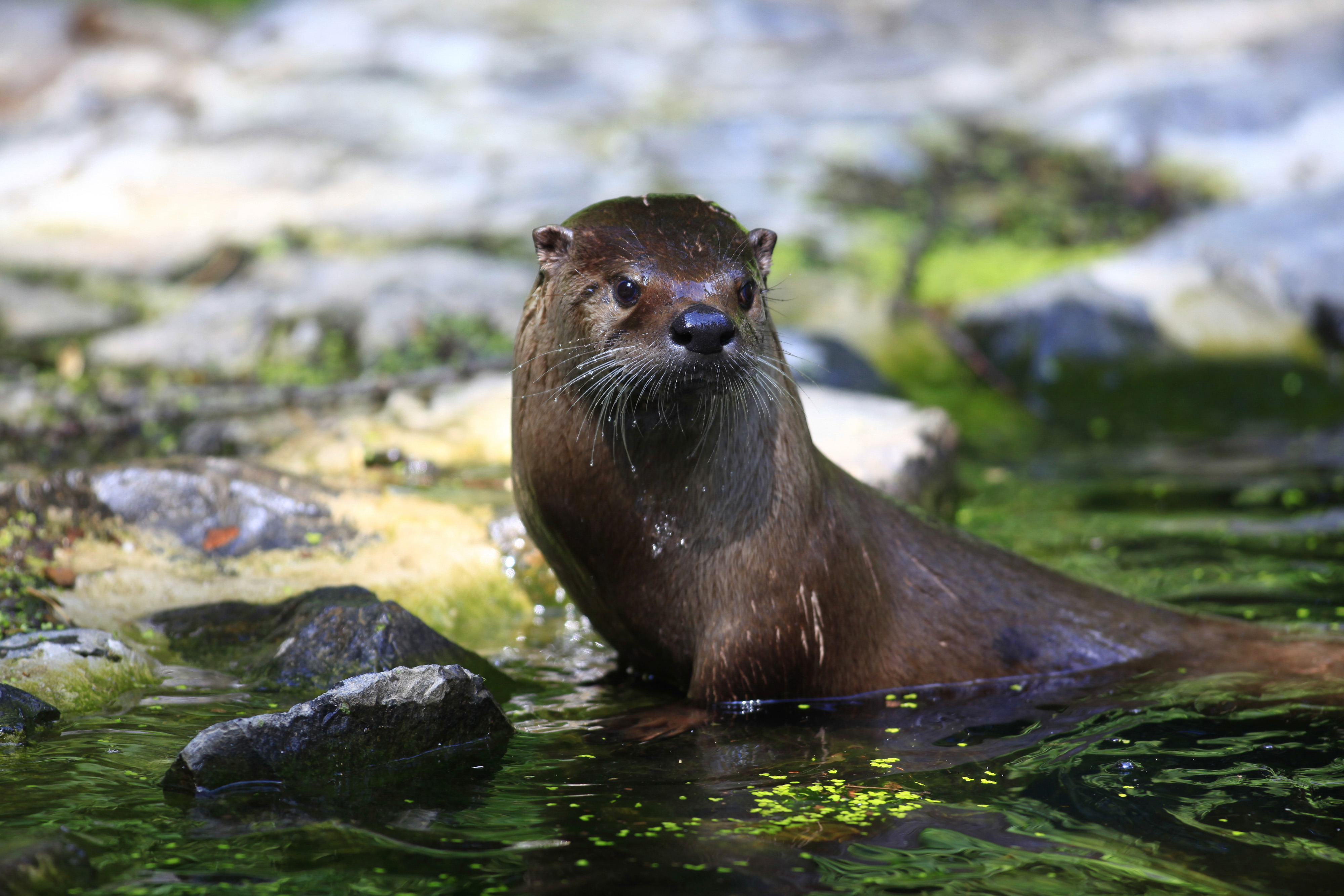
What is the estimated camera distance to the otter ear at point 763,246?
4125mm

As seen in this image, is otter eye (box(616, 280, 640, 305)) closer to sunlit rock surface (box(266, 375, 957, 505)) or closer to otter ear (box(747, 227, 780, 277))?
otter ear (box(747, 227, 780, 277))

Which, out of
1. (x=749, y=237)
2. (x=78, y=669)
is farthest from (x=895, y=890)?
(x=78, y=669)

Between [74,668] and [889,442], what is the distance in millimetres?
3808

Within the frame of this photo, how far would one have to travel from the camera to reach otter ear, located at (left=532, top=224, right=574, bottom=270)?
4.02 m

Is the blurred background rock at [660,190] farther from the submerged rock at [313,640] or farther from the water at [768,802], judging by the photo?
the water at [768,802]

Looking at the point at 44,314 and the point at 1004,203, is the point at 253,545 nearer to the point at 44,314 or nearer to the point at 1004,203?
the point at 44,314

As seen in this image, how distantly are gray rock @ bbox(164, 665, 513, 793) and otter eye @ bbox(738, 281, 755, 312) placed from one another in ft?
4.25

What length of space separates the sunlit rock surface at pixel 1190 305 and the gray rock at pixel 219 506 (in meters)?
6.06

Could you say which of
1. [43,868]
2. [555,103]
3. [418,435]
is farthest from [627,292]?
[555,103]

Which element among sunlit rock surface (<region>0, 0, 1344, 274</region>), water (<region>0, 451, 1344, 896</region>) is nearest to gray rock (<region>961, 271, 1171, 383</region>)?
sunlit rock surface (<region>0, 0, 1344, 274</region>)

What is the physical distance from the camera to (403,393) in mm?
7508

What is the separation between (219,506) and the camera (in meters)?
5.15

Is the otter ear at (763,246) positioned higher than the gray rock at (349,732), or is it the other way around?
the otter ear at (763,246)

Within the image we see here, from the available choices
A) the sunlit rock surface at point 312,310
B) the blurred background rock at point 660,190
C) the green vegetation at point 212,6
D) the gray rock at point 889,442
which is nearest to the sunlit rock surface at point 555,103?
the blurred background rock at point 660,190
